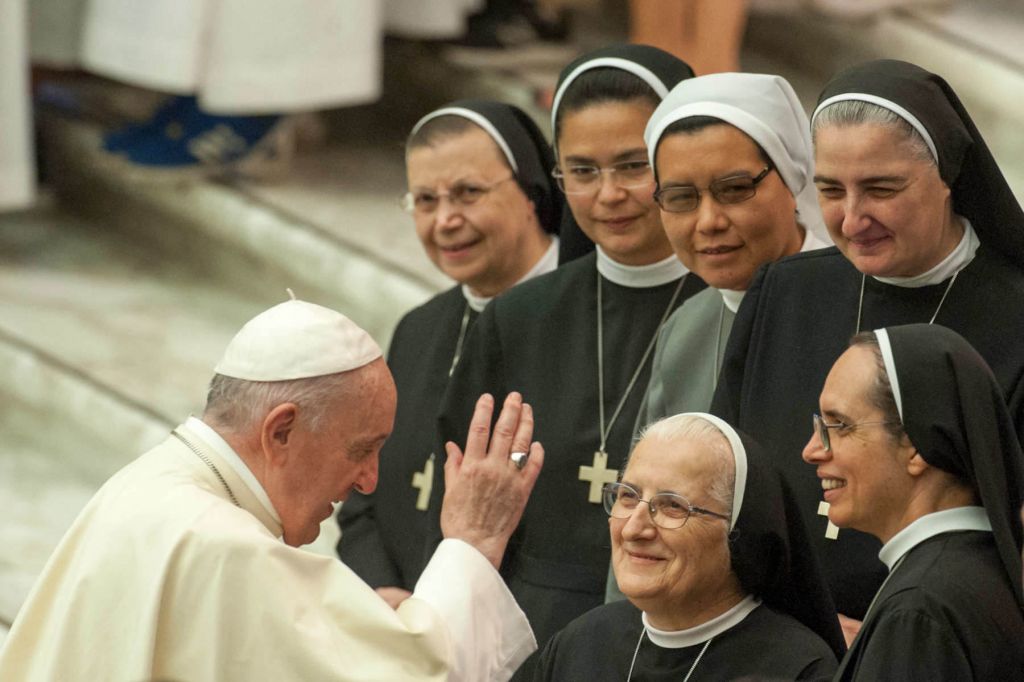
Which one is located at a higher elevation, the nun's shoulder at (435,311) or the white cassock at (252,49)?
the white cassock at (252,49)

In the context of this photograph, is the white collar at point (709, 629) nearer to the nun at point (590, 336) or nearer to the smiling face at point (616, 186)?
the nun at point (590, 336)

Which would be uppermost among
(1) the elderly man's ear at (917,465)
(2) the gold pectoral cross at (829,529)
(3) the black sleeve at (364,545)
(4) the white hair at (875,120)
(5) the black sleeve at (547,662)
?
(4) the white hair at (875,120)

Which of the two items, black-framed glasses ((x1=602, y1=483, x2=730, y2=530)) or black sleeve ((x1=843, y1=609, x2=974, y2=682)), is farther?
black-framed glasses ((x1=602, y1=483, x2=730, y2=530))

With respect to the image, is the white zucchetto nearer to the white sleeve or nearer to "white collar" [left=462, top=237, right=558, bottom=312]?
the white sleeve

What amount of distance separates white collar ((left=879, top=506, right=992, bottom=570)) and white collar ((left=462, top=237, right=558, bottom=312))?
67.9 inches

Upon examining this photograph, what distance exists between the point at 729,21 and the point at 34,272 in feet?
9.17

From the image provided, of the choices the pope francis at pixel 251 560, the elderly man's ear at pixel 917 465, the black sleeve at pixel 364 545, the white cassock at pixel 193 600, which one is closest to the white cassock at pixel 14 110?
the black sleeve at pixel 364 545

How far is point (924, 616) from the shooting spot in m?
2.99

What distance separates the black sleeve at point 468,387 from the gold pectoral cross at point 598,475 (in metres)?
0.31

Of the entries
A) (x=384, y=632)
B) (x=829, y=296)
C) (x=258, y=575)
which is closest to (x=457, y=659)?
(x=384, y=632)

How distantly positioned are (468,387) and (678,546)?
105 centimetres

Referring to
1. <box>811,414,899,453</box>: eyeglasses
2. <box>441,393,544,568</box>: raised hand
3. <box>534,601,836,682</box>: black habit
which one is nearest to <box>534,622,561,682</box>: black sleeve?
<box>534,601,836,682</box>: black habit

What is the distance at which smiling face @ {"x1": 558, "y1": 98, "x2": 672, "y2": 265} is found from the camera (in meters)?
4.22

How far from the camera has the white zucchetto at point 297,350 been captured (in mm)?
3580
